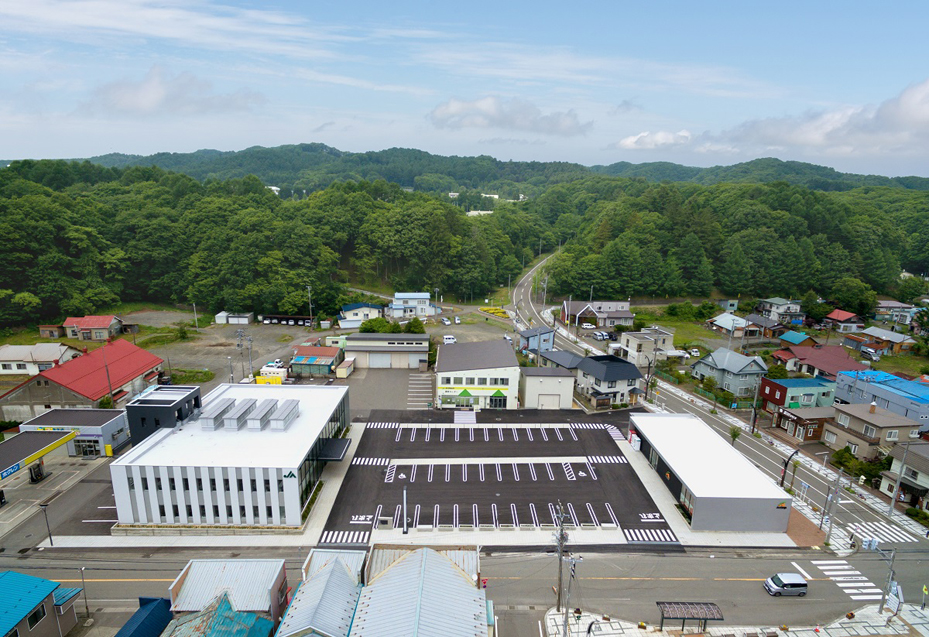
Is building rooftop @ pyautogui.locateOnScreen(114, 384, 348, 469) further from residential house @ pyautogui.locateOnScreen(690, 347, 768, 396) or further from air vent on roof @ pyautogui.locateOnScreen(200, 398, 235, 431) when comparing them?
residential house @ pyautogui.locateOnScreen(690, 347, 768, 396)

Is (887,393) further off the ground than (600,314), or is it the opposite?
(600,314)

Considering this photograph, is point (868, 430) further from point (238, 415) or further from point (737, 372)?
point (238, 415)

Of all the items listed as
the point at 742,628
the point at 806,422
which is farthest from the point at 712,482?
the point at 806,422

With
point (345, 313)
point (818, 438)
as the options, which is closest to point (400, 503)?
point (818, 438)

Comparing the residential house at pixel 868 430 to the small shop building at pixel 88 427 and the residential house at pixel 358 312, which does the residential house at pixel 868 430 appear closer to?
the residential house at pixel 358 312

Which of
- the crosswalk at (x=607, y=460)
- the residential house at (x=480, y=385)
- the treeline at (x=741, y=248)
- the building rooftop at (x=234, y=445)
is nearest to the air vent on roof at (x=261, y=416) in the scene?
the building rooftop at (x=234, y=445)

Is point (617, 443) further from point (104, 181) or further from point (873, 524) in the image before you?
point (104, 181)

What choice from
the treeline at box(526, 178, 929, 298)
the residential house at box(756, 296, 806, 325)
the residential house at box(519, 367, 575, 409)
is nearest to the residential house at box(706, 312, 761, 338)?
the residential house at box(756, 296, 806, 325)
